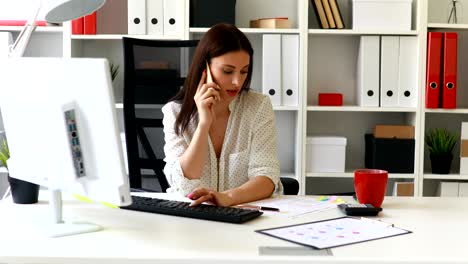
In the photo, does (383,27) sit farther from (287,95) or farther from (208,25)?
(208,25)

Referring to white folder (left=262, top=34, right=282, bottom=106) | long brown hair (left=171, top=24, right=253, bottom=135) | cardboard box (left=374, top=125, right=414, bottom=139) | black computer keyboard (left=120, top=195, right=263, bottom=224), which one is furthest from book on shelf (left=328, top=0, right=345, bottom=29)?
black computer keyboard (left=120, top=195, right=263, bottom=224)

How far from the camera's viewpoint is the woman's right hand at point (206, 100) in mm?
2152

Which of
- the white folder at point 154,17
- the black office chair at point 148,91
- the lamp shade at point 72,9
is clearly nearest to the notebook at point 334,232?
the lamp shade at point 72,9

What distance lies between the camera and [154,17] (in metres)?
3.51

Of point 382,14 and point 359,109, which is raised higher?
point 382,14

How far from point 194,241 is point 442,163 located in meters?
2.46

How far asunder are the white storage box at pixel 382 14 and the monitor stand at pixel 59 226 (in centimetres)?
230

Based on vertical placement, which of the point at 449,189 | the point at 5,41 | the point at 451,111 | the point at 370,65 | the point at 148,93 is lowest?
the point at 449,189

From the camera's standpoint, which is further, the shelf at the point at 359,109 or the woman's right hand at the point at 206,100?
the shelf at the point at 359,109

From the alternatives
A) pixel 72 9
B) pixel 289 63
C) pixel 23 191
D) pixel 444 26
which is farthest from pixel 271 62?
pixel 23 191

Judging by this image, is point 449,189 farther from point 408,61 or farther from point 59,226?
point 59,226

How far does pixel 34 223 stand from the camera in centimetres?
156

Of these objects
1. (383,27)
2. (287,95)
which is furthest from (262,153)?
(383,27)

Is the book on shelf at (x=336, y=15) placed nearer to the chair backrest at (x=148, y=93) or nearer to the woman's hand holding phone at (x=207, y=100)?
the chair backrest at (x=148, y=93)
